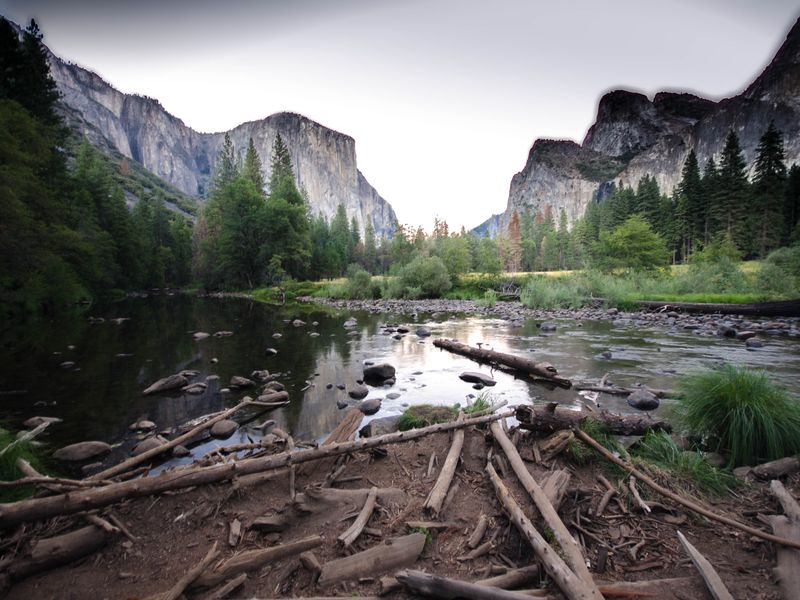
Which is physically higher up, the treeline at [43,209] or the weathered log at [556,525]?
the treeline at [43,209]

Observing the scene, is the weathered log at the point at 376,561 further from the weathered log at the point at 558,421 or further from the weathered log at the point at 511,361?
the weathered log at the point at 511,361

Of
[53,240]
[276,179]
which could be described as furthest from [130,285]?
[53,240]

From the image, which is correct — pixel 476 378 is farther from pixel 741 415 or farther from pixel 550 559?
pixel 550 559

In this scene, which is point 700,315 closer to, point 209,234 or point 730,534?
point 730,534

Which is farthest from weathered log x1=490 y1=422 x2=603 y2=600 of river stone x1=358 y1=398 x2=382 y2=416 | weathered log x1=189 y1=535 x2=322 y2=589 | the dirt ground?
river stone x1=358 y1=398 x2=382 y2=416

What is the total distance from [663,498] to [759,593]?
4.56 ft

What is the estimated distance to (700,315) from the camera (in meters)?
22.7

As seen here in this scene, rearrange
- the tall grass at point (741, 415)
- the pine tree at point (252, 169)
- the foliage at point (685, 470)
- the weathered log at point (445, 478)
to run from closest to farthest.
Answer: the weathered log at point (445, 478), the foliage at point (685, 470), the tall grass at point (741, 415), the pine tree at point (252, 169)

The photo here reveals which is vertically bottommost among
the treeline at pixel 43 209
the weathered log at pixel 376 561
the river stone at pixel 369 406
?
the river stone at pixel 369 406

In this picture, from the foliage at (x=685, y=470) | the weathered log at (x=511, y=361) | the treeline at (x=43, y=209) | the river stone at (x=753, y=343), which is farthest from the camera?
the treeline at (x=43, y=209)

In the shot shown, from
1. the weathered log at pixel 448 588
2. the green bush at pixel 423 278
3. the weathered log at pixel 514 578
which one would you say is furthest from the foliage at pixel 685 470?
the green bush at pixel 423 278

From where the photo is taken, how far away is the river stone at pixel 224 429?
694 centimetres

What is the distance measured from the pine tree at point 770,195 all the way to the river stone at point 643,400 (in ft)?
171

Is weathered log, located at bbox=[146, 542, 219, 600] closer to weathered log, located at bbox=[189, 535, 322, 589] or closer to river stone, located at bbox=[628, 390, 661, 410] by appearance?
weathered log, located at bbox=[189, 535, 322, 589]
